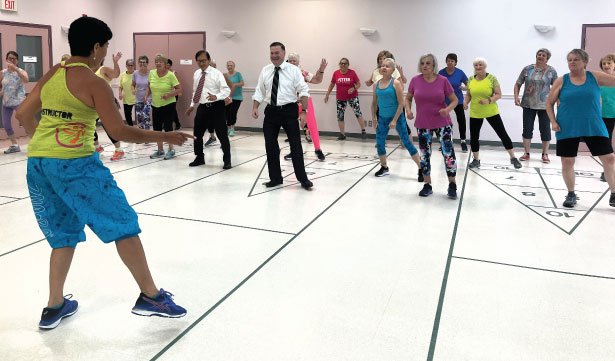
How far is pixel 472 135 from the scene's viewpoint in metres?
7.71

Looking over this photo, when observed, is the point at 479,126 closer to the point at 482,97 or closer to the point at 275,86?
the point at 482,97

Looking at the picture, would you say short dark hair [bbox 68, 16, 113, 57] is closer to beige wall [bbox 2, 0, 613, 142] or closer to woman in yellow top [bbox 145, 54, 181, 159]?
woman in yellow top [bbox 145, 54, 181, 159]

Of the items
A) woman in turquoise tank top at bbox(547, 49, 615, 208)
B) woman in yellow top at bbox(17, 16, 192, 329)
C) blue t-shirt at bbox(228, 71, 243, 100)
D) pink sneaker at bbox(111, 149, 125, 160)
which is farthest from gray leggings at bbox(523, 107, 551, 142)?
woman in yellow top at bbox(17, 16, 192, 329)

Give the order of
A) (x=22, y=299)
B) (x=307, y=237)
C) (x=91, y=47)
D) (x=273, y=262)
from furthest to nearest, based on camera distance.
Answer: (x=307, y=237)
(x=273, y=262)
(x=22, y=299)
(x=91, y=47)

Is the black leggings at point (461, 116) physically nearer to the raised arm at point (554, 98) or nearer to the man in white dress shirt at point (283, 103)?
the raised arm at point (554, 98)

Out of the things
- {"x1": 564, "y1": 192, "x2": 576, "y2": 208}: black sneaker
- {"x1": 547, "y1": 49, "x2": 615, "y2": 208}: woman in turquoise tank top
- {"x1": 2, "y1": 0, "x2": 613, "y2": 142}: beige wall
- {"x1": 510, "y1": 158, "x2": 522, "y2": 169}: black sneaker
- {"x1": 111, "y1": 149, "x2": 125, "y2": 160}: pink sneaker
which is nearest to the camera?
{"x1": 547, "y1": 49, "x2": 615, "y2": 208}: woman in turquoise tank top

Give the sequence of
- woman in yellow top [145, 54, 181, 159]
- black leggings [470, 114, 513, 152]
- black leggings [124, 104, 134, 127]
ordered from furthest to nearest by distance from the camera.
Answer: black leggings [124, 104, 134, 127] → woman in yellow top [145, 54, 181, 159] → black leggings [470, 114, 513, 152]

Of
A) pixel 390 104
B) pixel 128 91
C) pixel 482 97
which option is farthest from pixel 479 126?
pixel 128 91

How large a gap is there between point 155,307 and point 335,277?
128 centimetres

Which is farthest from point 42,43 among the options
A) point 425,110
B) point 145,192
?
point 425,110

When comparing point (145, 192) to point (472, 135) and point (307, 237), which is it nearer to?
point (307, 237)

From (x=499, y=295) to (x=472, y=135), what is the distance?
4.79 metres

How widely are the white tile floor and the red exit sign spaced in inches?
223

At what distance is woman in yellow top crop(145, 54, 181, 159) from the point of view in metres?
8.12
